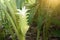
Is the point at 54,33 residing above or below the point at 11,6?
below

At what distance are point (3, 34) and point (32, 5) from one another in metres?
0.23

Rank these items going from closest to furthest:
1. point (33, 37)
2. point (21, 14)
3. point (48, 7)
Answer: point (21, 14)
point (48, 7)
point (33, 37)

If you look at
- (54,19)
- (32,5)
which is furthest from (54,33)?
(32,5)

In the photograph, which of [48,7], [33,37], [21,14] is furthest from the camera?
[33,37]

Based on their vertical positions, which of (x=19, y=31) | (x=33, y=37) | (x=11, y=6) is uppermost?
(x=11, y=6)

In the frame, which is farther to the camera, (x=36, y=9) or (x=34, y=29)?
(x=34, y=29)

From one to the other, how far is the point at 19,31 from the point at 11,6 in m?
0.12

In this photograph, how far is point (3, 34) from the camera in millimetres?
873

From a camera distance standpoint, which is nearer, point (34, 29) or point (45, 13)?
point (45, 13)

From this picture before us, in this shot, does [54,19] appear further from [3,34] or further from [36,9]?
[3,34]

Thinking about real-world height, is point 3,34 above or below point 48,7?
below

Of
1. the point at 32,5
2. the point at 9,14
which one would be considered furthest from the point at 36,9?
the point at 9,14

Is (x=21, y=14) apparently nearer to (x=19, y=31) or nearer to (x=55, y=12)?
(x=19, y=31)

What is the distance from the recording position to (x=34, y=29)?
0.95 m
